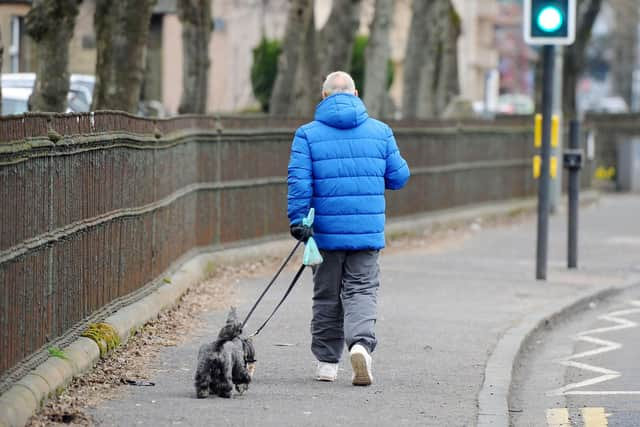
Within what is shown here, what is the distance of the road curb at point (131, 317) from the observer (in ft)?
24.5

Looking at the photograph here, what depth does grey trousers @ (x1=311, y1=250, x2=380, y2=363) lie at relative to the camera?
9.32 metres

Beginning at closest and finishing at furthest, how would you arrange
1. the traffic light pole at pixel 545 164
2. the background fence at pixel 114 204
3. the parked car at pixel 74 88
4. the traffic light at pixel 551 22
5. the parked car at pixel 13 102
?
1. the background fence at pixel 114 204
2. the traffic light at pixel 551 22
3. the traffic light pole at pixel 545 164
4. the parked car at pixel 13 102
5. the parked car at pixel 74 88

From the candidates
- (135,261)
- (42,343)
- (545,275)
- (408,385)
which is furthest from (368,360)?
(545,275)

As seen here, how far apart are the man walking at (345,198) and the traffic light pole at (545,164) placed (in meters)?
6.73

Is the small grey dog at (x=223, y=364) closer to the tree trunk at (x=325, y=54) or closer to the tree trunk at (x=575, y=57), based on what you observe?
the tree trunk at (x=325, y=54)

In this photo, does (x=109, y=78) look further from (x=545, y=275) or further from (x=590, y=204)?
(x=590, y=204)

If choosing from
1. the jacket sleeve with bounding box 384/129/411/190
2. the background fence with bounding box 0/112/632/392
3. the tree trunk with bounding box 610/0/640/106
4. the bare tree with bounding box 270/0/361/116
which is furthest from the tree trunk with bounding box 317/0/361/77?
the tree trunk with bounding box 610/0/640/106

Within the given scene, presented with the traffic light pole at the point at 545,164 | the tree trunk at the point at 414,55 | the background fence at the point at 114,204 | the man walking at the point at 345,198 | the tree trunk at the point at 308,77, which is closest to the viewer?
the background fence at the point at 114,204

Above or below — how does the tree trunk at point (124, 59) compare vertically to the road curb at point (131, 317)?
above

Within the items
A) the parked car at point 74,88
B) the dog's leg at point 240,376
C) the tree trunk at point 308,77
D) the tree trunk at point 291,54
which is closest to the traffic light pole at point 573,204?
the parked car at point 74,88

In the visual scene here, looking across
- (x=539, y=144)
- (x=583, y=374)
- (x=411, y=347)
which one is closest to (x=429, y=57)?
(x=539, y=144)

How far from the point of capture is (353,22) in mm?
25094

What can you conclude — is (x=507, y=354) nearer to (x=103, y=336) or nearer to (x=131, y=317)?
(x=131, y=317)

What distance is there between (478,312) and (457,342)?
76.9 inches
